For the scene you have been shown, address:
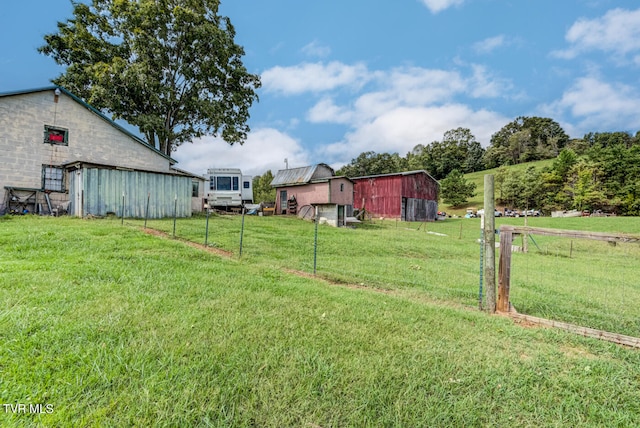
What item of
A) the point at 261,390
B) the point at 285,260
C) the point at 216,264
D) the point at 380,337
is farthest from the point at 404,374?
the point at 285,260

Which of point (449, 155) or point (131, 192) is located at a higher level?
point (449, 155)

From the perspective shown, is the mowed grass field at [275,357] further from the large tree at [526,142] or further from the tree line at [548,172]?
the large tree at [526,142]

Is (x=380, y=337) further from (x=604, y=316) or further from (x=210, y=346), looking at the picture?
(x=604, y=316)

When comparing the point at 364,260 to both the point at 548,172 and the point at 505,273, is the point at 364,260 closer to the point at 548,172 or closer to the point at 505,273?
the point at 505,273

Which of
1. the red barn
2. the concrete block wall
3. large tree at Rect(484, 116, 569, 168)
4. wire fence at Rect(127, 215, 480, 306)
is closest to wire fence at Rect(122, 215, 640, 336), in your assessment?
wire fence at Rect(127, 215, 480, 306)

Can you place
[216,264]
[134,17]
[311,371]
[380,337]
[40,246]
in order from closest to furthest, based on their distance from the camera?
A: [311,371] < [380,337] < [216,264] < [40,246] < [134,17]

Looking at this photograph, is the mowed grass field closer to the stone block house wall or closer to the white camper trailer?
the stone block house wall

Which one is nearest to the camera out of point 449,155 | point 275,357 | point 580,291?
point 275,357

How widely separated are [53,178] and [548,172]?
57.2 metres

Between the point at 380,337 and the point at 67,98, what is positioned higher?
the point at 67,98

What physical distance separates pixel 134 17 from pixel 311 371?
2468 cm

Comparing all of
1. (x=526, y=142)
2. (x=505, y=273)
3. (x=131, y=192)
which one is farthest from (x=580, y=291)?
(x=526, y=142)

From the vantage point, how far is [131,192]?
1354 cm

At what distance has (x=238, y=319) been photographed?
10.5 feet
